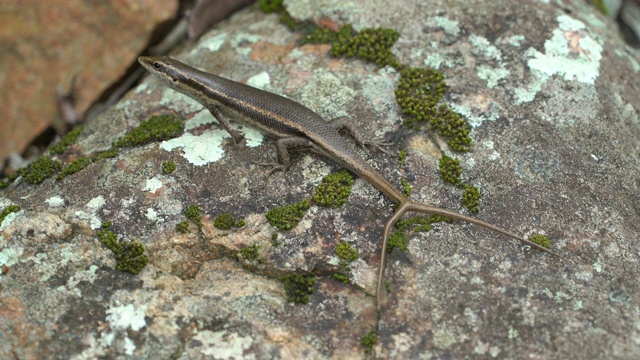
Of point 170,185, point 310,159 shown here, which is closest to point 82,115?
point 170,185

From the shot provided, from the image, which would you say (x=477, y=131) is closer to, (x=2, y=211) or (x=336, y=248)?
(x=336, y=248)

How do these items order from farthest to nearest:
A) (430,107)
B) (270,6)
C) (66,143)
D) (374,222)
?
(270,6), (66,143), (430,107), (374,222)

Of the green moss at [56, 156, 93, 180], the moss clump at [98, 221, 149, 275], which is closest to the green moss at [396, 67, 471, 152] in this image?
the moss clump at [98, 221, 149, 275]

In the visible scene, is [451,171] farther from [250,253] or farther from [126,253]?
[126,253]

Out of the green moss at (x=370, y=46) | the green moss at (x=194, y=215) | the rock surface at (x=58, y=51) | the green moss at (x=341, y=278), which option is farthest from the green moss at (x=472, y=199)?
the rock surface at (x=58, y=51)

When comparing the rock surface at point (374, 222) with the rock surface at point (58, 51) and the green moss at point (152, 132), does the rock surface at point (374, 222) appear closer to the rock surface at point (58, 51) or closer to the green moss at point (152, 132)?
the green moss at point (152, 132)

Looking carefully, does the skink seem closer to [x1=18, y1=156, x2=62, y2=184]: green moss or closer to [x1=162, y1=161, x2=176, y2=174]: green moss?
[x1=162, y1=161, x2=176, y2=174]: green moss

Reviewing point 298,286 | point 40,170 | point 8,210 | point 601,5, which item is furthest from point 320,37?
point 601,5

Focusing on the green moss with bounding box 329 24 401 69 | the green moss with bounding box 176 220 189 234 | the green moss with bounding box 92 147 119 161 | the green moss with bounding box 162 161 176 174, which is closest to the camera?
the green moss with bounding box 176 220 189 234
